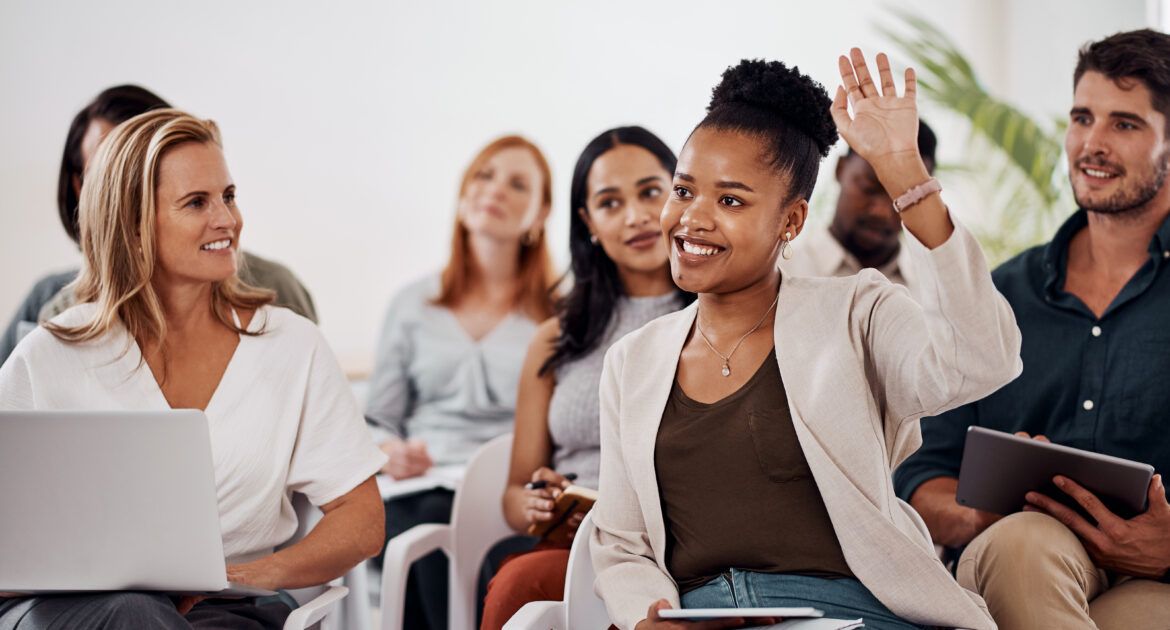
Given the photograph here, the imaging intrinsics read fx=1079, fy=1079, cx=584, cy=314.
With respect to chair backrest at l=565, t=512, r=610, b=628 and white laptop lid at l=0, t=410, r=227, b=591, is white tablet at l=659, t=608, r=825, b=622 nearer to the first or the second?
chair backrest at l=565, t=512, r=610, b=628

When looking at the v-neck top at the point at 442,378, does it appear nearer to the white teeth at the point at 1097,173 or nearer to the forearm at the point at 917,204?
the white teeth at the point at 1097,173

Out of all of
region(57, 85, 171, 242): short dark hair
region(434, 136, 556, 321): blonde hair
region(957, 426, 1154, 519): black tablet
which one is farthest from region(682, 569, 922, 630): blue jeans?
region(57, 85, 171, 242): short dark hair

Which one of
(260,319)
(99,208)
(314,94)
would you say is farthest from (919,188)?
(314,94)

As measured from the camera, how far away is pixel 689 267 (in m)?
1.80

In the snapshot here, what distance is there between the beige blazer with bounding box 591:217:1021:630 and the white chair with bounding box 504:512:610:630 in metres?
0.08

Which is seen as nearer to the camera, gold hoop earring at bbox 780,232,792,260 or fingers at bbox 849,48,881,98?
fingers at bbox 849,48,881,98

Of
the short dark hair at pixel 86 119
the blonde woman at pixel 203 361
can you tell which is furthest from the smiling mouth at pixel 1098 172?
the short dark hair at pixel 86 119

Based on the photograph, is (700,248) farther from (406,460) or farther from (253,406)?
(406,460)

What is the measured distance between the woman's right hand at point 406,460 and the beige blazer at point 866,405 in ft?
4.57

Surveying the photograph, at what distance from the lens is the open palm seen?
1.54 m

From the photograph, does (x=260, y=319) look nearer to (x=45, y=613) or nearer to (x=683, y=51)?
(x=45, y=613)

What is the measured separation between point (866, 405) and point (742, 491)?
0.24m

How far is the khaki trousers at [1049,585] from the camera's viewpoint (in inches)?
72.9

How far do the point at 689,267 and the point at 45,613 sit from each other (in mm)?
1199
